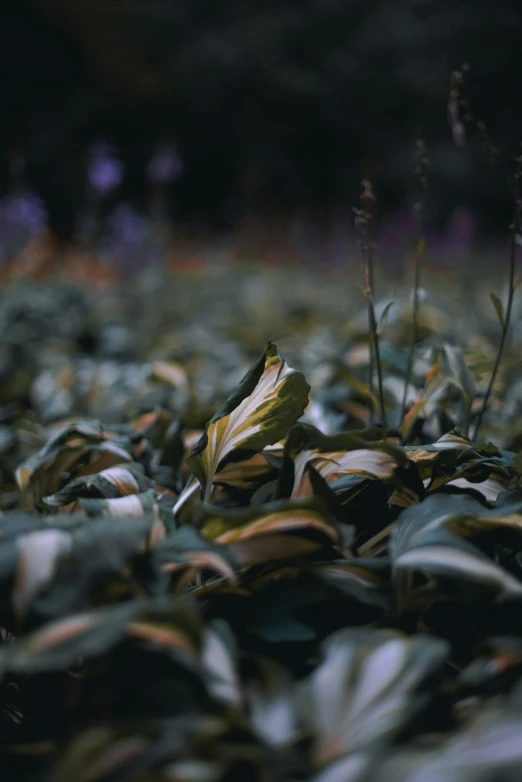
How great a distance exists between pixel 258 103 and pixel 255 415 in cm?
1182

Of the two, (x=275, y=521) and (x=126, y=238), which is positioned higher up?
(x=275, y=521)

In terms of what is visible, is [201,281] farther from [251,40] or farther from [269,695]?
[251,40]

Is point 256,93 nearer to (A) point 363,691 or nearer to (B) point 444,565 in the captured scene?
(B) point 444,565

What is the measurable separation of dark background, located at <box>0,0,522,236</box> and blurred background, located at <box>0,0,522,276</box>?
0.02m

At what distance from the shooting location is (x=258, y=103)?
1190 centimetres

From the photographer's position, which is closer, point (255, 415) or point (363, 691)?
point (363, 691)

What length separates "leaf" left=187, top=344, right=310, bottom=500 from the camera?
111 cm

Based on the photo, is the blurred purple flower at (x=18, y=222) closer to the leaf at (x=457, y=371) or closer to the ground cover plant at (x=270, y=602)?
the ground cover plant at (x=270, y=602)

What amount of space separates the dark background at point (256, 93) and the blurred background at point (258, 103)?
0.02 m

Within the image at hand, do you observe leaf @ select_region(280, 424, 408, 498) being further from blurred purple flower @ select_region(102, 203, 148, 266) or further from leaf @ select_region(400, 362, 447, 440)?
blurred purple flower @ select_region(102, 203, 148, 266)

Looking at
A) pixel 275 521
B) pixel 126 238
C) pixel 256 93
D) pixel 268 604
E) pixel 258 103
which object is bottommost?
pixel 126 238

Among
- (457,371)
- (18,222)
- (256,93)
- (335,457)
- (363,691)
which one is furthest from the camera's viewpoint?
(256,93)

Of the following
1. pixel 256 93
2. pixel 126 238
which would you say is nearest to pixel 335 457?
pixel 126 238

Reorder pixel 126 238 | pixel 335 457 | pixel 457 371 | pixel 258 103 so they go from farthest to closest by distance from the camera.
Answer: pixel 258 103
pixel 126 238
pixel 457 371
pixel 335 457
